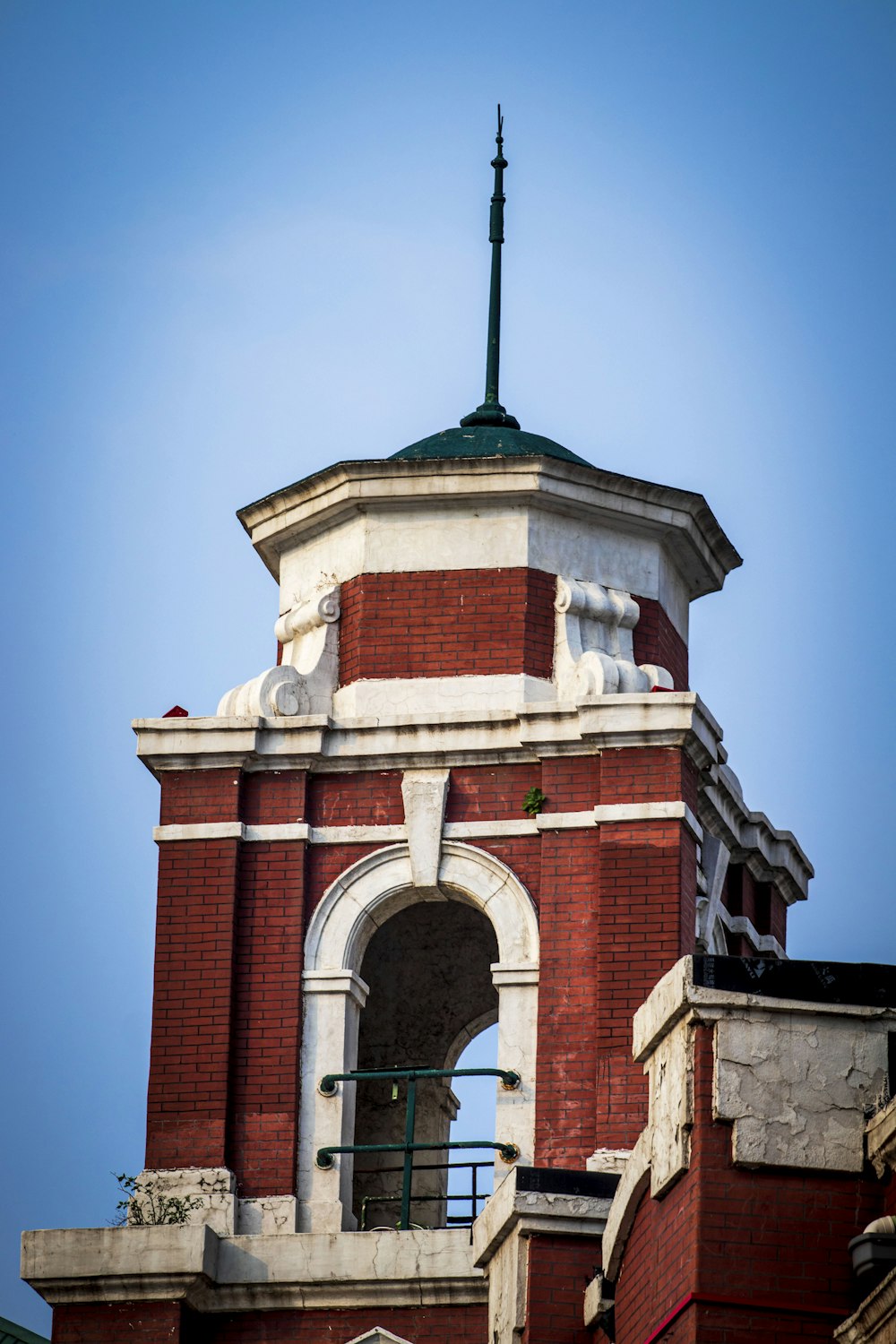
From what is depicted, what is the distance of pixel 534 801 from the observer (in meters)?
24.2

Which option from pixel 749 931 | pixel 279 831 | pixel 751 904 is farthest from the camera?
pixel 751 904

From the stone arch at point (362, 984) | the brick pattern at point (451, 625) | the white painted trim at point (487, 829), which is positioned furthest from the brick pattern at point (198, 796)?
the white painted trim at point (487, 829)

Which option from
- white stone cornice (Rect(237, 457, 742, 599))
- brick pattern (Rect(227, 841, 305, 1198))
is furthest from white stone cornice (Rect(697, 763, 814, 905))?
brick pattern (Rect(227, 841, 305, 1198))

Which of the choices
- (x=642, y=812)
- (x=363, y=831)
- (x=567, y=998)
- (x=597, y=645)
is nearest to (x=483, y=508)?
(x=597, y=645)

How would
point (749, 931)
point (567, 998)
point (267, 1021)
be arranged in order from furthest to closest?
point (749, 931), point (267, 1021), point (567, 998)

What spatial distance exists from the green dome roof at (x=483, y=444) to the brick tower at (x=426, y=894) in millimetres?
46

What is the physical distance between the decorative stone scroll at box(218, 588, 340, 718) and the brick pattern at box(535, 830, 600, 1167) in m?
2.44

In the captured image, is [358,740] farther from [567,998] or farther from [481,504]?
[567,998]

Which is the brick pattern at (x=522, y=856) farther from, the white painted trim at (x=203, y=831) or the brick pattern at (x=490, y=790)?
the white painted trim at (x=203, y=831)

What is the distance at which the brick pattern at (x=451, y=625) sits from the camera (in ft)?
82.1

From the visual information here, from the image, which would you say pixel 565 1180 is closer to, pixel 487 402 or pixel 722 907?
pixel 722 907

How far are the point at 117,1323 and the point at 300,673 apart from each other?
5.70m

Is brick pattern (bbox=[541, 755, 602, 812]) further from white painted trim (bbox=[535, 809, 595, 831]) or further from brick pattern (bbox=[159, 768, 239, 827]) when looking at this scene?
brick pattern (bbox=[159, 768, 239, 827])

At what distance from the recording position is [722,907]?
25.9 metres
